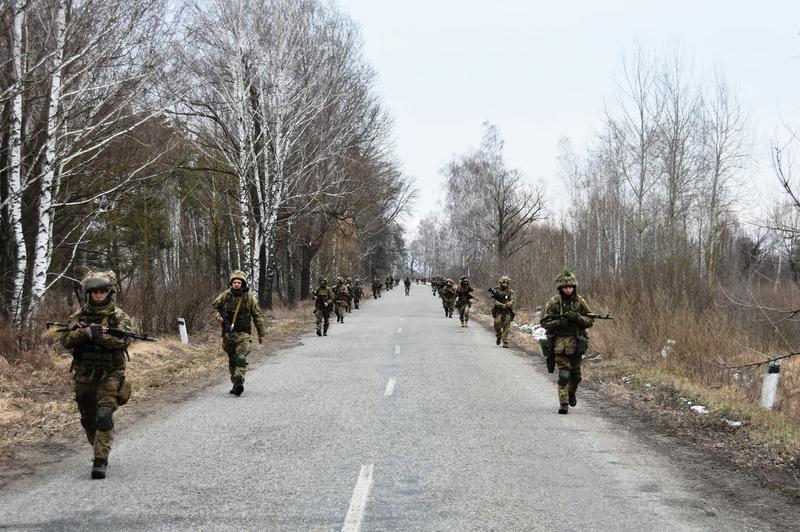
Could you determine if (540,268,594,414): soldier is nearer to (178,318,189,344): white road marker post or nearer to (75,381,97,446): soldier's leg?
(75,381,97,446): soldier's leg

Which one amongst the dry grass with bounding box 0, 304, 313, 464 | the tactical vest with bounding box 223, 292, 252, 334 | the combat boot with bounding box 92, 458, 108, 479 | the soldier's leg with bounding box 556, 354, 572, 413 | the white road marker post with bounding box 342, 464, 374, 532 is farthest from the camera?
the tactical vest with bounding box 223, 292, 252, 334

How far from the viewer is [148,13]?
13109 millimetres

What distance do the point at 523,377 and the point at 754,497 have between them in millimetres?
6671

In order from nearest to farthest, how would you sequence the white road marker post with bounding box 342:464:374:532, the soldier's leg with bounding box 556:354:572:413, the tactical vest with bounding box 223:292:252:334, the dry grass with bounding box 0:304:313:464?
the white road marker post with bounding box 342:464:374:532
the dry grass with bounding box 0:304:313:464
the soldier's leg with bounding box 556:354:572:413
the tactical vest with bounding box 223:292:252:334

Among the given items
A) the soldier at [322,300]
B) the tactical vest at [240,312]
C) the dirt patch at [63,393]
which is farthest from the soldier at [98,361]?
the soldier at [322,300]

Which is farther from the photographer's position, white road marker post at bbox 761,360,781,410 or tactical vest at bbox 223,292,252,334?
tactical vest at bbox 223,292,252,334

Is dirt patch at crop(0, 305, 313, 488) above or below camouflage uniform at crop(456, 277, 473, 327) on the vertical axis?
below

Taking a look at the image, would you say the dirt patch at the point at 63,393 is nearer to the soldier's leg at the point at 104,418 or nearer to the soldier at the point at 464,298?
the soldier's leg at the point at 104,418

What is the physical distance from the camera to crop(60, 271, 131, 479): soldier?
18.2ft

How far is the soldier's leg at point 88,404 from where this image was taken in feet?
18.7

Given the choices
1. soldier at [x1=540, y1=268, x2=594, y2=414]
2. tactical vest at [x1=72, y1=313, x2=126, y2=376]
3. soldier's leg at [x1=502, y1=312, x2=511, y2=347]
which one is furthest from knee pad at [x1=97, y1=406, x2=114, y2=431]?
soldier's leg at [x1=502, y1=312, x2=511, y2=347]

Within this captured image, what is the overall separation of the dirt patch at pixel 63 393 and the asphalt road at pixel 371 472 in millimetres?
409

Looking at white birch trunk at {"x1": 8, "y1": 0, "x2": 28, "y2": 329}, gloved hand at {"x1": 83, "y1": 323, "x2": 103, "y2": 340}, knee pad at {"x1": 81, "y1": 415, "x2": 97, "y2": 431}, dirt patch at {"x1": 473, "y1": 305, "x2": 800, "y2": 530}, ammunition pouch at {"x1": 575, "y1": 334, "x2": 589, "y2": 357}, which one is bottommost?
dirt patch at {"x1": 473, "y1": 305, "x2": 800, "y2": 530}

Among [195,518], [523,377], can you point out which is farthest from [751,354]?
[195,518]
